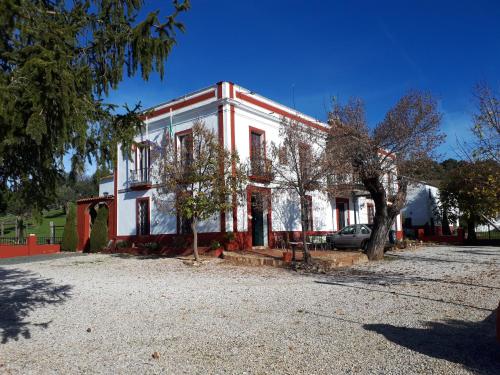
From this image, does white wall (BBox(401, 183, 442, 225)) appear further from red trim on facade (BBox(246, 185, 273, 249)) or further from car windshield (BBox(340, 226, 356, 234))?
red trim on facade (BBox(246, 185, 273, 249))

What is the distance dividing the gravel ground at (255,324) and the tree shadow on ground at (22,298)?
3 cm

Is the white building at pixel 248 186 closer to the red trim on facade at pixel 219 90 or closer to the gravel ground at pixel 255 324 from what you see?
the red trim on facade at pixel 219 90

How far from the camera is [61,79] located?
13.5 ft

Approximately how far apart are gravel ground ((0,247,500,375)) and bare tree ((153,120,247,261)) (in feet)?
11.1

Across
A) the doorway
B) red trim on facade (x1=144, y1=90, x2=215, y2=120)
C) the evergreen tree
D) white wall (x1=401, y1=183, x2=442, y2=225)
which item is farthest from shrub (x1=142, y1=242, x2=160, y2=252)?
white wall (x1=401, y1=183, x2=442, y2=225)

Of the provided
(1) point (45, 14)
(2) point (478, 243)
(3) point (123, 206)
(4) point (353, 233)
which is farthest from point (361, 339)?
(2) point (478, 243)

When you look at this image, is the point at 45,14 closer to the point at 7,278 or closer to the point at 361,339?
the point at 361,339

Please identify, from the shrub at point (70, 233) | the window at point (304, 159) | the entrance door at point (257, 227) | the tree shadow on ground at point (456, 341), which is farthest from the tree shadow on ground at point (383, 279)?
the shrub at point (70, 233)

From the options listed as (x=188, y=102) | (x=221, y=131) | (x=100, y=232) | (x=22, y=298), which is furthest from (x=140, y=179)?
(x=22, y=298)

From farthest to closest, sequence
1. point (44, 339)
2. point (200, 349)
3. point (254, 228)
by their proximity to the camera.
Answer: point (254, 228)
point (44, 339)
point (200, 349)

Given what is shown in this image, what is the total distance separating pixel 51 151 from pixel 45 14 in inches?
64.7

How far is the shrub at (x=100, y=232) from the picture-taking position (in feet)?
76.6

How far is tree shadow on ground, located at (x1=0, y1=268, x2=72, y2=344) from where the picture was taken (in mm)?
7006

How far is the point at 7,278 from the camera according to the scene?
13922mm
